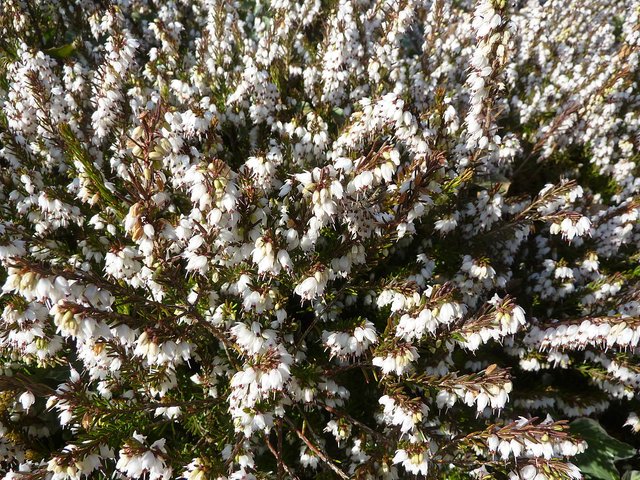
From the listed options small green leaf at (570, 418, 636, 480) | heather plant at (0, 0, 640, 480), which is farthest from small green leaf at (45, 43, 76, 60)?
small green leaf at (570, 418, 636, 480)

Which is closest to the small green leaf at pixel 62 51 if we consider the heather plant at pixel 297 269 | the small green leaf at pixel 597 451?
the heather plant at pixel 297 269

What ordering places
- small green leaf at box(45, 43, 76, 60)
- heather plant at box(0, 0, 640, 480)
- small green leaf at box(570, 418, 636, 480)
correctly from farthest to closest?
small green leaf at box(45, 43, 76, 60) < small green leaf at box(570, 418, 636, 480) < heather plant at box(0, 0, 640, 480)

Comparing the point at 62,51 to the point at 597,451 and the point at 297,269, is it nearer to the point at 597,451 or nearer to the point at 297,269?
the point at 297,269

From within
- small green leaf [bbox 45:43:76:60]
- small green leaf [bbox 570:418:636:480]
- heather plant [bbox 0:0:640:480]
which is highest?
small green leaf [bbox 45:43:76:60]

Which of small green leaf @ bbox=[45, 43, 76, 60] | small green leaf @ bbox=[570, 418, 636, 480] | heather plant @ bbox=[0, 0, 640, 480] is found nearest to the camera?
heather plant @ bbox=[0, 0, 640, 480]

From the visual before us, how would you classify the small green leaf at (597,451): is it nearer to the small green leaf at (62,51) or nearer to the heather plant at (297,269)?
the heather plant at (297,269)

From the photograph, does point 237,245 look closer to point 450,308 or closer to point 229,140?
point 450,308

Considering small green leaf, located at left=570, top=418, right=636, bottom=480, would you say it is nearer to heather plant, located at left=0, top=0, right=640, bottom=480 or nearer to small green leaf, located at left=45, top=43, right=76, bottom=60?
heather plant, located at left=0, top=0, right=640, bottom=480
